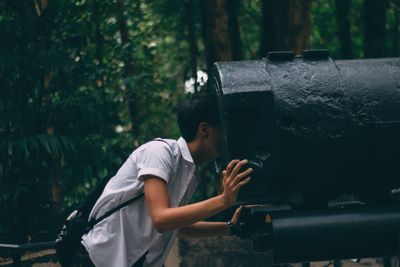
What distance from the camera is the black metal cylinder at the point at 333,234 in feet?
8.39

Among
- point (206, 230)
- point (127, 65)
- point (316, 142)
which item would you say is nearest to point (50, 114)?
point (127, 65)

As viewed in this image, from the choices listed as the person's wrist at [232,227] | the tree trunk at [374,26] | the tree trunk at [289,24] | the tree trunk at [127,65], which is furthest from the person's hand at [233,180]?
the tree trunk at [127,65]

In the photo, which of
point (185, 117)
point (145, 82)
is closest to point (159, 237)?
point (185, 117)

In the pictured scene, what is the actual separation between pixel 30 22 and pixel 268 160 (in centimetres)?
430

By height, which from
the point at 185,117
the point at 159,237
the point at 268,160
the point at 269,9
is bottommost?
the point at 159,237

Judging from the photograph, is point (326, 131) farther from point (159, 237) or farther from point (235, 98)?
point (159, 237)

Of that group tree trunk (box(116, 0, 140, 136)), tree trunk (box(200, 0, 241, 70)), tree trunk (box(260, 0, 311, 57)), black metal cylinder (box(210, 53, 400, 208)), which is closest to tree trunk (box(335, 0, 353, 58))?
tree trunk (box(260, 0, 311, 57))

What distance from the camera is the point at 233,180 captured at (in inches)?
100.0

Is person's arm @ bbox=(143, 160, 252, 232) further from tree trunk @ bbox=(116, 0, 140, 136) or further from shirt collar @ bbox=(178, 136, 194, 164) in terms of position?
tree trunk @ bbox=(116, 0, 140, 136)

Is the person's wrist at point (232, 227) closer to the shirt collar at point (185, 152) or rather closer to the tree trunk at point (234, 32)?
the shirt collar at point (185, 152)

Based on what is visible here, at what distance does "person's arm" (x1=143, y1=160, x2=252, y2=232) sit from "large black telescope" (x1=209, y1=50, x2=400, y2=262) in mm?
79

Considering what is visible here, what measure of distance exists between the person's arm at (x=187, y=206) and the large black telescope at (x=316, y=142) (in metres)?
0.08

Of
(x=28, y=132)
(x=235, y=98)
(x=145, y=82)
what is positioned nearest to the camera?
(x=235, y=98)

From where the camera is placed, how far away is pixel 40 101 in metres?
6.47
